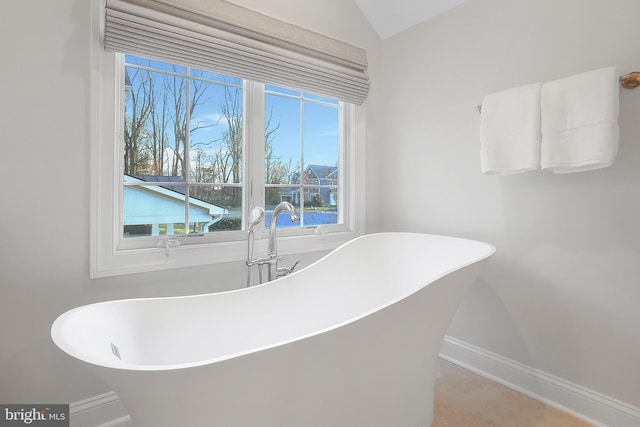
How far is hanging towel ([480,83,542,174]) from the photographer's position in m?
1.61

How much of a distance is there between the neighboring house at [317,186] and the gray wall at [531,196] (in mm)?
513

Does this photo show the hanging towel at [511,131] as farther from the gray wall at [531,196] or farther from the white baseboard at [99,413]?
the white baseboard at [99,413]

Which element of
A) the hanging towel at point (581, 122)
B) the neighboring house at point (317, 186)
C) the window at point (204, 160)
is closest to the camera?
the hanging towel at point (581, 122)

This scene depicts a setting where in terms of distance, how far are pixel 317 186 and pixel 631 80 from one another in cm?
174

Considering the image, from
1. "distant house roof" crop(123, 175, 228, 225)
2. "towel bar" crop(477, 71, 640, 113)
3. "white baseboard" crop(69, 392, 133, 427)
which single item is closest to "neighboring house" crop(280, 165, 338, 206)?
"distant house roof" crop(123, 175, 228, 225)

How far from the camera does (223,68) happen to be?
5.92 feet

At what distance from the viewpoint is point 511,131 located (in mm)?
1688

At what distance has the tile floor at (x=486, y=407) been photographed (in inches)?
63.1

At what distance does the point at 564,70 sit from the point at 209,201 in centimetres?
201

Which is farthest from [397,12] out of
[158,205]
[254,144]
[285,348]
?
[285,348]

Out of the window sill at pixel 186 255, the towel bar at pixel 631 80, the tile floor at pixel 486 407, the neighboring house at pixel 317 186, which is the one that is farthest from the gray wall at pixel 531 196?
the window sill at pixel 186 255

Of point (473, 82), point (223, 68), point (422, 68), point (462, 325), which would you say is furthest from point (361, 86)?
point (462, 325)

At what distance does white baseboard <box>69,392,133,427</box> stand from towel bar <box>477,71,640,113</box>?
2.70 meters

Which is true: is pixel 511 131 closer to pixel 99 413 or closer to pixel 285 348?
pixel 285 348
